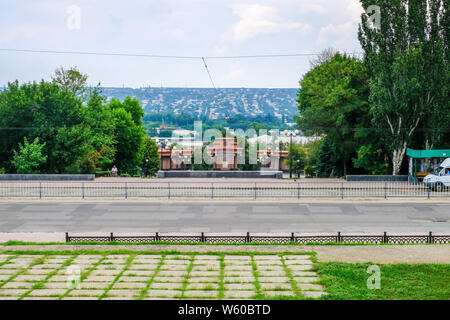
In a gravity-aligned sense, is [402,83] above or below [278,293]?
above

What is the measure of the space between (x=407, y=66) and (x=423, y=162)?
7.50 meters

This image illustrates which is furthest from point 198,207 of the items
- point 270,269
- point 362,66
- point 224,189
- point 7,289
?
point 362,66

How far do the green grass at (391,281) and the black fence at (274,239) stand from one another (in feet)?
11.0

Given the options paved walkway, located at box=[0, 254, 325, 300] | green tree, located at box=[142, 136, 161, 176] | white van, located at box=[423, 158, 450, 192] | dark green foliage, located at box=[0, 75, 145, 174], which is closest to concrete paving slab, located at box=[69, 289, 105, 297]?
paved walkway, located at box=[0, 254, 325, 300]

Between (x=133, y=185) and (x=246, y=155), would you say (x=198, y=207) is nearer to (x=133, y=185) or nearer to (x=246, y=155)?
(x=133, y=185)

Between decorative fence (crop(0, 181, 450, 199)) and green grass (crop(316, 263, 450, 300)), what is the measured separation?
1552 centimetres

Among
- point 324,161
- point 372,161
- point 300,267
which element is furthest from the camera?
point 324,161

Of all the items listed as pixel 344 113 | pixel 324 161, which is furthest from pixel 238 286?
pixel 324 161

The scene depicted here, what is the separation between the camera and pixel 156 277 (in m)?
11.8

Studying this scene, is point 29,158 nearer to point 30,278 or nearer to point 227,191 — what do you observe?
point 227,191

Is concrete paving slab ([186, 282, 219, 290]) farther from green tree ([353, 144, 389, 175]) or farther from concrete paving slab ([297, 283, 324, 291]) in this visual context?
green tree ([353, 144, 389, 175])

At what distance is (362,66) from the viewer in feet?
130
